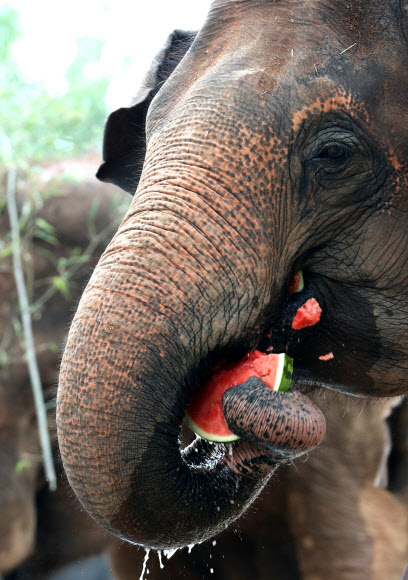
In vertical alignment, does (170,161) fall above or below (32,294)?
above

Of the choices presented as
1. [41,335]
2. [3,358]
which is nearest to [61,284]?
[41,335]

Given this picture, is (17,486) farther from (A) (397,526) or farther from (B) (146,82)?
(B) (146,82)

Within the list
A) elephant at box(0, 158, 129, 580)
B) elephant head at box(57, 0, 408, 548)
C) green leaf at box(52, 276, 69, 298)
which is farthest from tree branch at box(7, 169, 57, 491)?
elephant head at box(57, 0, 408, 548)

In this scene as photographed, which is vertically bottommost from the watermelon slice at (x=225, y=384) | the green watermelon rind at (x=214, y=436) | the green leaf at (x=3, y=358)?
the green leaf at (x=3, y=358)

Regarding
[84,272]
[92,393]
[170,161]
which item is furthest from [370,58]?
[84,272]

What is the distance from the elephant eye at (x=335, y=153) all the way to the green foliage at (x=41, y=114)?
4113 millimetres

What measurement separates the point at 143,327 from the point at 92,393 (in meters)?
0.16

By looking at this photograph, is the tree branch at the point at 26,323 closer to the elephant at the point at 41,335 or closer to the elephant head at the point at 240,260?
the elephant at the point at 41,335

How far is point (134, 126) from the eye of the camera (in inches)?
91.6

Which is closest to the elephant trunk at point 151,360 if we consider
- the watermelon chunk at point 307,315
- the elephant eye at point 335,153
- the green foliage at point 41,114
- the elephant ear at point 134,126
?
Answer: the watermelon chunk at point 307,315

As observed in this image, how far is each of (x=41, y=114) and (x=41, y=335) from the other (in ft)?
9.03

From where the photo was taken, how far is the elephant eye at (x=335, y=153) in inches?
64.9

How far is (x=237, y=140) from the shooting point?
5.07 ft

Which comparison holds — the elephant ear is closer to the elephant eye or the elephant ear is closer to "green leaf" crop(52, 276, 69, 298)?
the elephant eye
